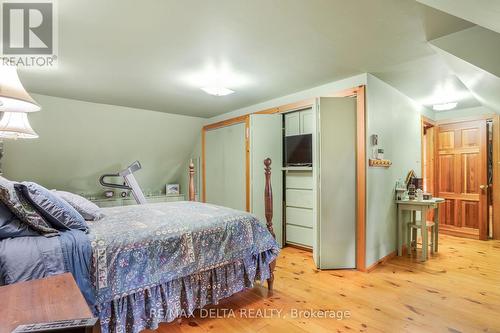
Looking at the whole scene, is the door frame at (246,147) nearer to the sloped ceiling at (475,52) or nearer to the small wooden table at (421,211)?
the small wooden table at (421,211)

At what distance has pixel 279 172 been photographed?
4.11m

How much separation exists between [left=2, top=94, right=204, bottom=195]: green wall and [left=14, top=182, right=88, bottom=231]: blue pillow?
289 centimetres

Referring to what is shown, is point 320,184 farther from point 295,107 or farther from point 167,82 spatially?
point 167,82

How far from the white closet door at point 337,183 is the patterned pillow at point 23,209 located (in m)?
2.69

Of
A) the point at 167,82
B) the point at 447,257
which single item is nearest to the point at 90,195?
the point at 167,82

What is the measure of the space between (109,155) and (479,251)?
254 inches

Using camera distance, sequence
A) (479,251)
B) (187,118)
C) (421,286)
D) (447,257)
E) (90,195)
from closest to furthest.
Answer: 1. (421,286)
2. (447,257)
3. (479,251)
4. (90,195)
5. (187,118)

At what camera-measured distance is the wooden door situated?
14.5 feet

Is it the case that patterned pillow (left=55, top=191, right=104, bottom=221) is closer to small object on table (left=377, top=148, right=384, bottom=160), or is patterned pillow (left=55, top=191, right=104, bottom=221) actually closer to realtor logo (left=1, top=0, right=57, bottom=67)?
realtor logo (left=1, top=0, right=57, bottom=67)

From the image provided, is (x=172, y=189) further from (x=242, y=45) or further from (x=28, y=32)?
(x=242, y=45)

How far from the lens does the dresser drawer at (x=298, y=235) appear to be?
3.93 meters

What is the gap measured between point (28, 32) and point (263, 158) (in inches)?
118

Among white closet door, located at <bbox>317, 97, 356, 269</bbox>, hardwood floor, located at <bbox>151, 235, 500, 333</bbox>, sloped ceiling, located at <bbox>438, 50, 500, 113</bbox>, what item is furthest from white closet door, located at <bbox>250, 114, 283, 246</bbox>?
sloped ceiling, located at <bbox>438, 50, 500, 113</bbox>

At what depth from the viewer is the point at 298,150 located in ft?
13.0
